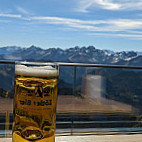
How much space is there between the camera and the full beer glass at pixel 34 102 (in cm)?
66

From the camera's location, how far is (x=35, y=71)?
2.22 feet

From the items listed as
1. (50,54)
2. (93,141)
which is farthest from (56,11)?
(93,141)

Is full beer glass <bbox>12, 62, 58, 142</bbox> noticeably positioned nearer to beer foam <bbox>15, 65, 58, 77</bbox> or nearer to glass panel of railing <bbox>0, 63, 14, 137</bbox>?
beer foam <bbox>15, 65, 58, 77</bbox>

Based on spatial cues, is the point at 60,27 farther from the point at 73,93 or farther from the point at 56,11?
the point at 73,93

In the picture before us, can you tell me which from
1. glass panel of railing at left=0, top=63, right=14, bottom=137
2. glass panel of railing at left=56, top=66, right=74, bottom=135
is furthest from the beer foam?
glass panel of railing at left=56, top=66, right=74, bottom=135

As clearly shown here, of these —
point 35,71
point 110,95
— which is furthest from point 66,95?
point 35,71

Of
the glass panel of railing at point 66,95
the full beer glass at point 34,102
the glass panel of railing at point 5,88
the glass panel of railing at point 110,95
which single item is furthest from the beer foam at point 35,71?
the glass panel of railing at point 110,95

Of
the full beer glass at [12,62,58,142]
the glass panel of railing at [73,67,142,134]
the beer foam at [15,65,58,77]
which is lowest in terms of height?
the glass panel of railing at [73,67,142,134]

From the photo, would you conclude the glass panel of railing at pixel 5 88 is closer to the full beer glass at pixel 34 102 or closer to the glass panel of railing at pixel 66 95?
the glass panel of railing at pixel 66 95

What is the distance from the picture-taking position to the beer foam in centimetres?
67

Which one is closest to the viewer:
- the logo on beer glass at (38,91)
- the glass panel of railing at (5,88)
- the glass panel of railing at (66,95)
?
the logo on beer glass at (38,91)

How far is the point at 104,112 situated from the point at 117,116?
0.27m

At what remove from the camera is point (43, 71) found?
0.68 metres

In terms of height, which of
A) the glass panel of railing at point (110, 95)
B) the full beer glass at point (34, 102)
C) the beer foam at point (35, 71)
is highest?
the beer foam at point (35, 71)
